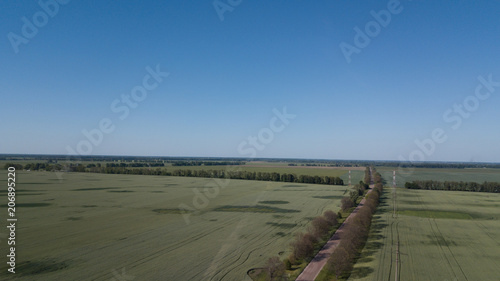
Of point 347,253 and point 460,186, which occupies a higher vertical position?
point 460,186

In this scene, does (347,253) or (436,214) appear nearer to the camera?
(347,253)

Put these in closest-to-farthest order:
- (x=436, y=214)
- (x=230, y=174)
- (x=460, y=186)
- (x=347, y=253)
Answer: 1. (x=347, y=253)
2. (x=436, y=214)
3. (x=460, y=186)
4. (x=230, y=174)

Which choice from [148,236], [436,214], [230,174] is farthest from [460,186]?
[148,236]

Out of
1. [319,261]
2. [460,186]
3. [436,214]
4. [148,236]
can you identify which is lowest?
[319,261]

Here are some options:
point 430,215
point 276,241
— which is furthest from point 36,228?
point 430,215

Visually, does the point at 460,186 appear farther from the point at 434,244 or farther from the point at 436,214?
the point at 434,244

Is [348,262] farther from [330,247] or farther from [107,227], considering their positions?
[107,227]

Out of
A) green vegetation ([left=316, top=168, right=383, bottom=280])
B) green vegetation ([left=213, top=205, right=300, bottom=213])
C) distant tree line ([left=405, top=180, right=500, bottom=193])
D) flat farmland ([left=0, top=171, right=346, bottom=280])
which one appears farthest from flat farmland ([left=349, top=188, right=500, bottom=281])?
distant tree line ([left=405, top=180, right=500, bottom=193])

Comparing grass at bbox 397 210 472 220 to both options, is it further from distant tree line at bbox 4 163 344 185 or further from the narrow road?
distant tree line at bbox 4 163 344 185
